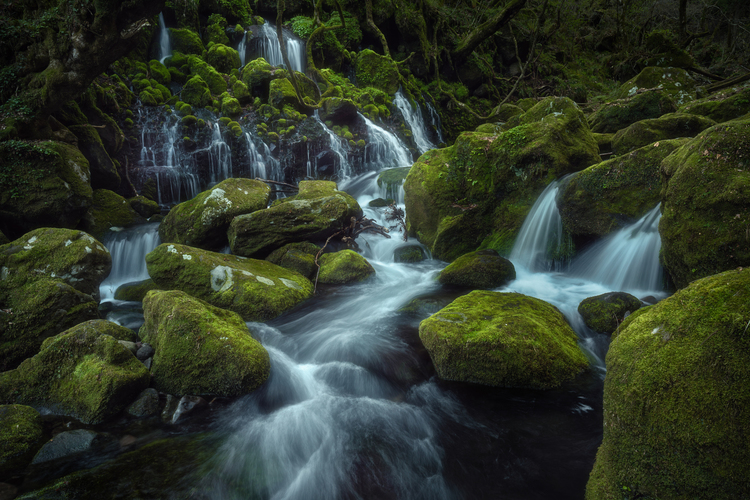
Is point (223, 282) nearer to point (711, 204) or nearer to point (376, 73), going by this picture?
point (711, 204)

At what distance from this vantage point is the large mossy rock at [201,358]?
4.11 metres

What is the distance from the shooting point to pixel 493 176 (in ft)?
26.4

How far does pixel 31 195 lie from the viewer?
27.1 ft

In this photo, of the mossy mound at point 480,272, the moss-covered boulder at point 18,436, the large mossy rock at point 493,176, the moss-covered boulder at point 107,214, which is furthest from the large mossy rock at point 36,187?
the mossy mound at point 480,272

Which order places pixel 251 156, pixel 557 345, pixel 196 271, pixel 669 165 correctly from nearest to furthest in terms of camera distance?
pixel 557 345 < pixel 669 165 < pixel 196 271 < pixel 251 156

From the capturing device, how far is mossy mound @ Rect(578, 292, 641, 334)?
4777mm

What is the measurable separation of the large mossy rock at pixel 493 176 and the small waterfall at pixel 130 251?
7197 millimetres

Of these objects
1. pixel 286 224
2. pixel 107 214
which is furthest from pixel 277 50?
pixel 286 224

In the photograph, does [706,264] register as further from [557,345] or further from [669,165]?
[557,345]

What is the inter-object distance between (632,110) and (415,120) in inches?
448

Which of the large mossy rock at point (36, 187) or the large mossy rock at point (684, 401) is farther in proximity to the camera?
the large mossy rock at point (36, 187)

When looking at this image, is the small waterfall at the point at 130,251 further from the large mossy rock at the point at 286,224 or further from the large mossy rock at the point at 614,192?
the large mossy rock at the point at 614,192

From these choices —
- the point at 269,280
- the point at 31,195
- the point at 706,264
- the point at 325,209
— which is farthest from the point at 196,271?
the point at 706,264

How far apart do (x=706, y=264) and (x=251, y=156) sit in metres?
12.9
